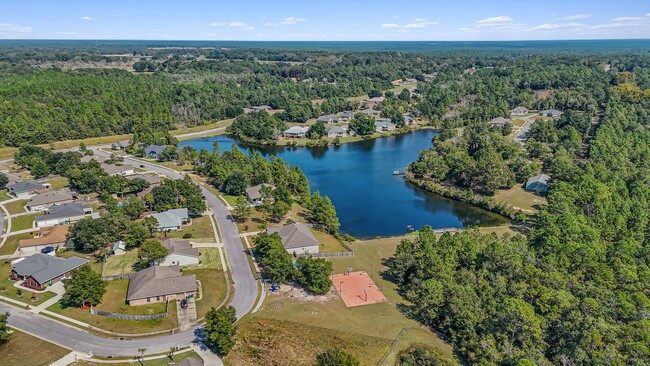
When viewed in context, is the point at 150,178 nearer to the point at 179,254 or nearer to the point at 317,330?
the point at 179,254

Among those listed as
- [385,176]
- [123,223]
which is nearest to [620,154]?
[385,176]

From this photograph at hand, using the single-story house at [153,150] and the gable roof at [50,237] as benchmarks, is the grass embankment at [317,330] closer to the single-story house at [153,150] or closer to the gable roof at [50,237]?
the gable roof at [50,237]

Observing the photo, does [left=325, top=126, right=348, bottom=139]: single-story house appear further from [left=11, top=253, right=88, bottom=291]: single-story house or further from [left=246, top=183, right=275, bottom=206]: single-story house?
[left=11, top=253, right=88, bottom=291]: single-story house

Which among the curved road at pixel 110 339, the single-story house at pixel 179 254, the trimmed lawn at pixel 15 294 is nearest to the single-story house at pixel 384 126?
the single-story house at pixel 179 254

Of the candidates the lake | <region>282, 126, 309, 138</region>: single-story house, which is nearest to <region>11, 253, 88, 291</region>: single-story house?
the lake

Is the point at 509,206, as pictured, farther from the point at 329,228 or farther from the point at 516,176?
the point at 329,228

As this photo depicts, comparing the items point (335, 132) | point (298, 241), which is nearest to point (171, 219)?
point (298, 241)
